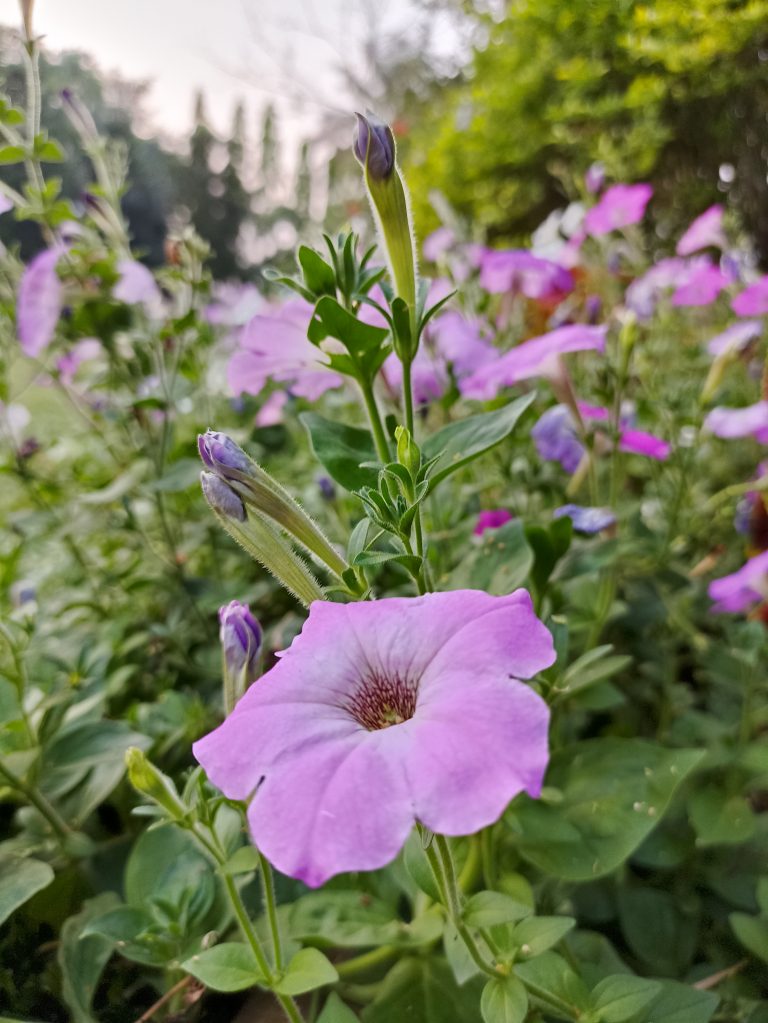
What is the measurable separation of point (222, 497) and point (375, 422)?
0.13m

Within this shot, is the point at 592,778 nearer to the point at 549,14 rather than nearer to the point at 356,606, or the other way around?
the point at 356,606

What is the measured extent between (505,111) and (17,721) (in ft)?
11.4

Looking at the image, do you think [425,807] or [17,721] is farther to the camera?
[17,721]

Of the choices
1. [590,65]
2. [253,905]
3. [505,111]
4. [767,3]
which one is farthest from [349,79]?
[253,905]

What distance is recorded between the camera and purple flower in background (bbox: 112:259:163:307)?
1002 millimetres

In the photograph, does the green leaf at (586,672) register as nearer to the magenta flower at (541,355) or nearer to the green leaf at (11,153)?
the magenta flower at (541,355)

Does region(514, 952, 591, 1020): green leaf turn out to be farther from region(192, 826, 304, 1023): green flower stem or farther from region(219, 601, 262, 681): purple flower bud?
region(219, 601, 262, 681): purple flower bud

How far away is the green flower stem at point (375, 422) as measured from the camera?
0.52 metres

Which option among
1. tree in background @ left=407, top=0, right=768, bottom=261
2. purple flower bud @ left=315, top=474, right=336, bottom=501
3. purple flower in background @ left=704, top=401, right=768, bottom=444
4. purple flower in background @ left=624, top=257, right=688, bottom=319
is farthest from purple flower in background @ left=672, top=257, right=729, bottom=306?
tree in background @ left=407, top=0, right=768, bottom=261

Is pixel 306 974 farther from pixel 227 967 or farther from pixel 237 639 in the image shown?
pixel 237 639

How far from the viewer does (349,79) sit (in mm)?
6074

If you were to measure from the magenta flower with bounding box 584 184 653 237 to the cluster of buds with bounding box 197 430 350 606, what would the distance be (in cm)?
114

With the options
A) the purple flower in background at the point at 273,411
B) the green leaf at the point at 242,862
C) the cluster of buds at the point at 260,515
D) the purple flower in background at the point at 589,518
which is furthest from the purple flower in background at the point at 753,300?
the green leaf at the point at 242,862

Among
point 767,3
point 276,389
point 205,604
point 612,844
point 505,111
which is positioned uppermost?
point 505,111
